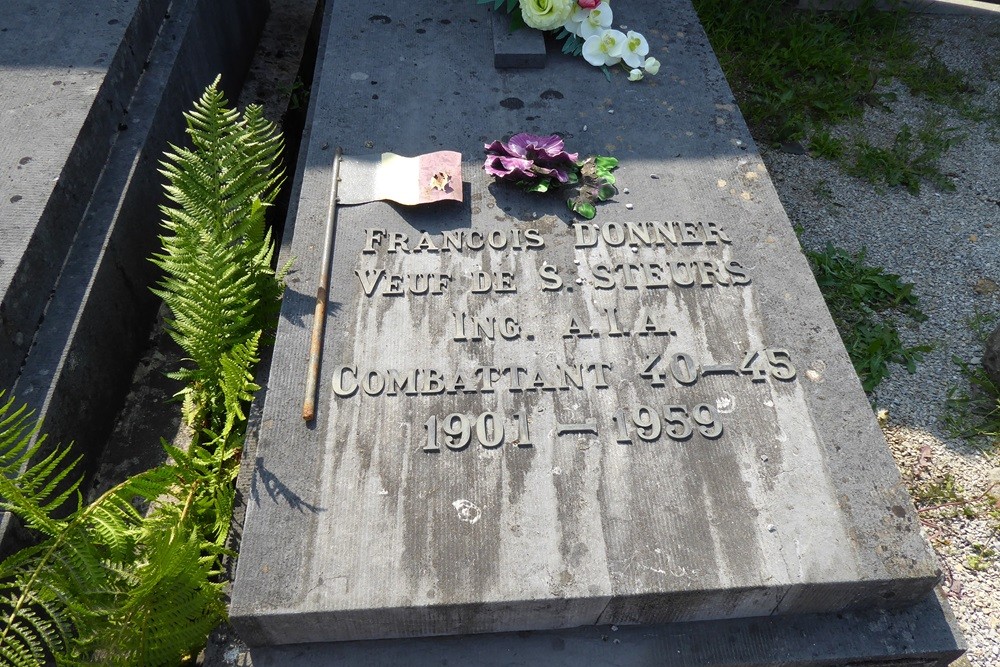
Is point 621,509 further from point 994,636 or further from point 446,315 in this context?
point 994,636

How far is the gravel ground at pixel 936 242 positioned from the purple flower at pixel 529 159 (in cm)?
174

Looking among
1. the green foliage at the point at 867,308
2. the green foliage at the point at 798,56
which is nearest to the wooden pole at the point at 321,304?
the green foliage at the point at 867,308

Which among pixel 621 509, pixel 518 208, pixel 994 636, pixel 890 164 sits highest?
pixel 518 208

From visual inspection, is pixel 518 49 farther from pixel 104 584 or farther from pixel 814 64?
pixel 104 584

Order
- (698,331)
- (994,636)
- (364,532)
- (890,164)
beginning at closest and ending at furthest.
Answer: (364,532) < (698,331) < (994,636) < (890,164)

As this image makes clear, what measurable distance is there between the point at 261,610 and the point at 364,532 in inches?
12.7

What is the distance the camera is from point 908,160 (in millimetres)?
4301

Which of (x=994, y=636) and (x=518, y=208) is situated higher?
(x=518, y=208)

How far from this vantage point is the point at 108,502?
2.03m

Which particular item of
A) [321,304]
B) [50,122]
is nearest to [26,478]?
[321,304]

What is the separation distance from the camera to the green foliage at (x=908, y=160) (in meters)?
4.20

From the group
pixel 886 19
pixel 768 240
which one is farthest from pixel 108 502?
pixel 886 19

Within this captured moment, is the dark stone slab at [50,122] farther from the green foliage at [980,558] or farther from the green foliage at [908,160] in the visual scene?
the green foliage at [908,160]

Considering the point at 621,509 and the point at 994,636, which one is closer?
the point at 621,509
